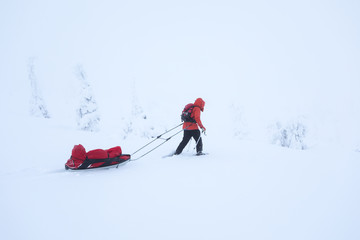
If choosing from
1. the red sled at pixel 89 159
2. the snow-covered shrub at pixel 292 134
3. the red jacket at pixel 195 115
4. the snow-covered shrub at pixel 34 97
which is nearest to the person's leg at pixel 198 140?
the red jacket at pixel 195 115

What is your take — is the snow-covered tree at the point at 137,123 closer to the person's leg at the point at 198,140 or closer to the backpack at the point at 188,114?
the person's leg at the point at 198,140

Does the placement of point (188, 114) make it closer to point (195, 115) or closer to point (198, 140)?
point (195, 115)

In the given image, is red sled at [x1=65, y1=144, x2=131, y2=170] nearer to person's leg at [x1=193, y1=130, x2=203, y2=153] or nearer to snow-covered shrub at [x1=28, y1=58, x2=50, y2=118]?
person's leg at [x1=193, y1=130, x2=203, y2=153]

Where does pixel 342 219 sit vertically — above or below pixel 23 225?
below

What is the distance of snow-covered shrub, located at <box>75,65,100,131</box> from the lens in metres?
17.0

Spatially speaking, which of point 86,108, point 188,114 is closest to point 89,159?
point 188,114

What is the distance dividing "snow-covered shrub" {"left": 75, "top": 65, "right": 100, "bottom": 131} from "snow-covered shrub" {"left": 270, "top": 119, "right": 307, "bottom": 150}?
17766 mm

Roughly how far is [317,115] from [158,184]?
164ft

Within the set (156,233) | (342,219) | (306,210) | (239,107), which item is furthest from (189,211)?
(239,107)

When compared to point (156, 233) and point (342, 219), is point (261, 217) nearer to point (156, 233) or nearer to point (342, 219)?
point (342, 219)

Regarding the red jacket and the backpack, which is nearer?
the red jacket

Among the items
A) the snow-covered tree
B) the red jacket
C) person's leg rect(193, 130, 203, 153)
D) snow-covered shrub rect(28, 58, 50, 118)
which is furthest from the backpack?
snow-covered shrub rect(28, 58, 50, 118)

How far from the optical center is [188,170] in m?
5.25

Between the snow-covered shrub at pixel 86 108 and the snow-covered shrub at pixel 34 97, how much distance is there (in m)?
7.96
